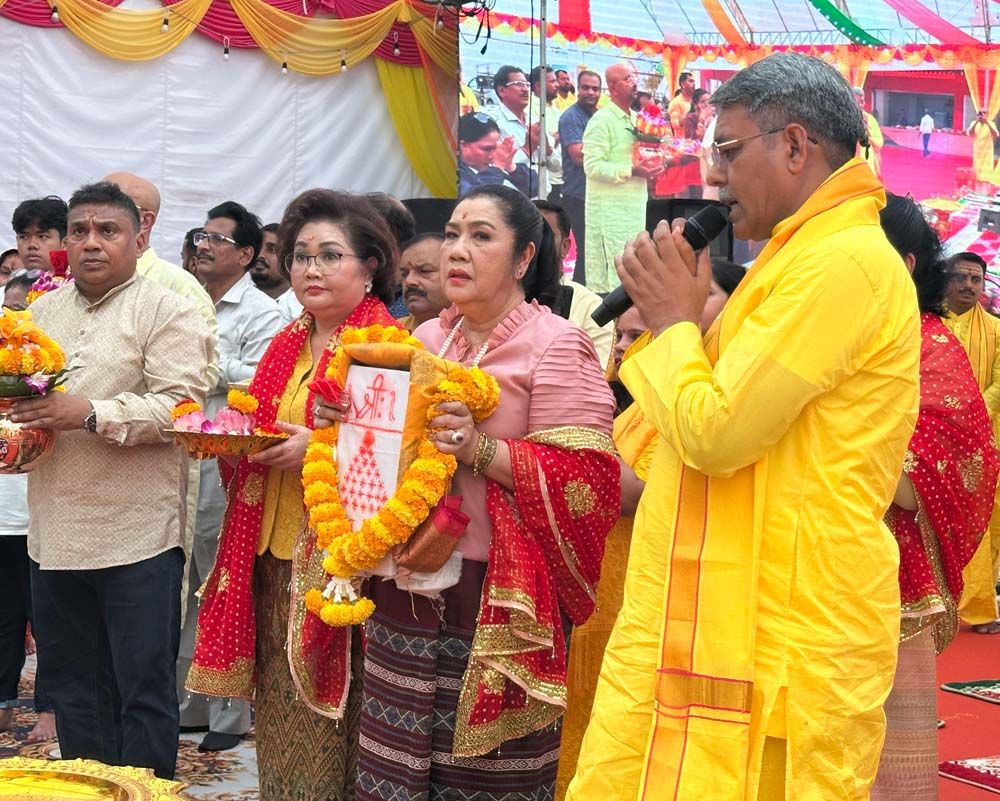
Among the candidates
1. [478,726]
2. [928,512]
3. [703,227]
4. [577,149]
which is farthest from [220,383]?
[577,149]

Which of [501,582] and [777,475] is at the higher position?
[777,475]

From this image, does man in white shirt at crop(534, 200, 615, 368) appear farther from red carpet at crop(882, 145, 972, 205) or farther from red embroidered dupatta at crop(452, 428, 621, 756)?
red carpet at crop(882, 145, 972, 205)

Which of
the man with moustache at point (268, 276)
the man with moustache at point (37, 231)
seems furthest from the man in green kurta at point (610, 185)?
the man with moustache at point (37, 231)

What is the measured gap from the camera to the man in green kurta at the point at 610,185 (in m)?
11.0

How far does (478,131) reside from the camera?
11000mm

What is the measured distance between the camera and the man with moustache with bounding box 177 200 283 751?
498 centimetres

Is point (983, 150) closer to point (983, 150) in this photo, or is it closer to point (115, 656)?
point (983, 150)

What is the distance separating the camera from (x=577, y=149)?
435 inches

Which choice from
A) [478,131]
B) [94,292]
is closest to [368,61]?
[478,131]

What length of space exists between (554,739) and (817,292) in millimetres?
1560

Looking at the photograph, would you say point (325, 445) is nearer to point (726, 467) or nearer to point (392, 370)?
point (392, 370)

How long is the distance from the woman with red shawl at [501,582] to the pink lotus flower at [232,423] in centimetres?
36

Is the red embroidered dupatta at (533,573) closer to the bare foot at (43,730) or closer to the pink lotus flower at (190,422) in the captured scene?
the pink lotus flower at (190,422)

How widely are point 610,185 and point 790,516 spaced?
9344mm
